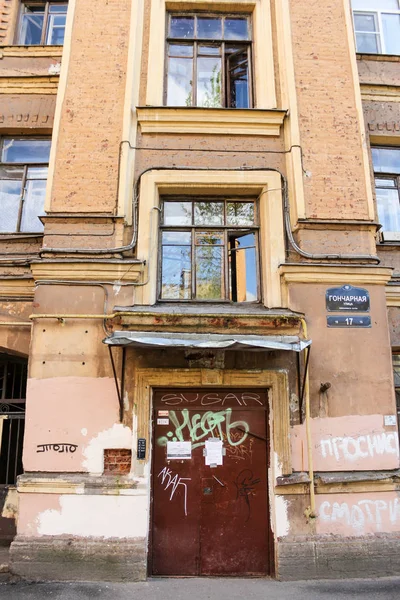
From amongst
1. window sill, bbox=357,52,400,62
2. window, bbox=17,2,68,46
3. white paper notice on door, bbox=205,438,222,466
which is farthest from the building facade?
window, bbox=17,2,68,46

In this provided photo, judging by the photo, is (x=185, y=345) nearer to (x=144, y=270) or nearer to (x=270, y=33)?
(x=144, y=270)

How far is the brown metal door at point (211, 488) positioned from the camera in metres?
5.69

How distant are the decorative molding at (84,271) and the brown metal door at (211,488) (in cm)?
164

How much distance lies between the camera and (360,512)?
562cm

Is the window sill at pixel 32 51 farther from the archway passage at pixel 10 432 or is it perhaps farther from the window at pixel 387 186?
the window at pixel 387 186

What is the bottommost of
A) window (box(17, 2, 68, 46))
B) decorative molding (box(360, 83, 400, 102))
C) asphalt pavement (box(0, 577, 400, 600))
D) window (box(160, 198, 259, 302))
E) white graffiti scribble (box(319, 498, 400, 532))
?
asphalt pavement (box(0, 577, 400, 600))

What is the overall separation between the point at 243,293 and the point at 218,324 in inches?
39.2

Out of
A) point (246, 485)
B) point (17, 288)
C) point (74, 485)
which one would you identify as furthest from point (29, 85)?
point (246, 485)

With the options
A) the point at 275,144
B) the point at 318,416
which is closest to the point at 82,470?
the point at 318,416

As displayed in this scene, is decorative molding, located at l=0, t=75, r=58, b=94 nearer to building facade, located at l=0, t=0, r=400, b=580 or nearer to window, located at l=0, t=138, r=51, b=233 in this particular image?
building facade, located at l=0, t=0, r=400, b=580

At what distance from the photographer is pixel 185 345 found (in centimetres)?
530

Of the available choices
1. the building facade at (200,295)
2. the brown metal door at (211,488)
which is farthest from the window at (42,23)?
the brown metal door at (211,488)

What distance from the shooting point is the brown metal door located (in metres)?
5.69

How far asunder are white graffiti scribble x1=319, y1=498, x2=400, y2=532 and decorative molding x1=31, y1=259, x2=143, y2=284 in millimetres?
3777
